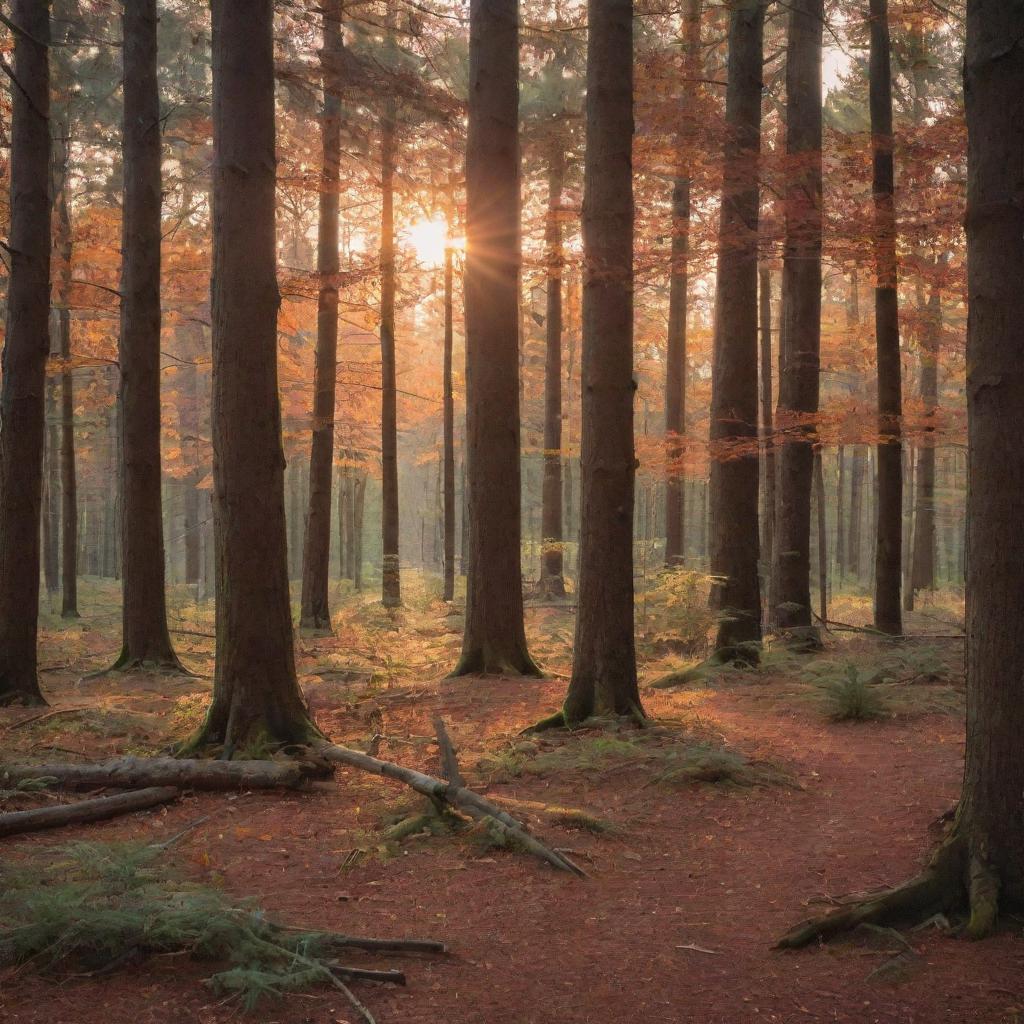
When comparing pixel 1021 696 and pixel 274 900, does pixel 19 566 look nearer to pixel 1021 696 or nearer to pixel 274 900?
pixel 274 900

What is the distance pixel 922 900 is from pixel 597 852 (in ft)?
6.15

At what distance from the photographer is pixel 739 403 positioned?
38.0 feet

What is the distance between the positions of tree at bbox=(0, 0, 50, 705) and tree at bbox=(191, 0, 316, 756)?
3.62 meters

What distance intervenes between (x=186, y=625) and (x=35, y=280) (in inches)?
375

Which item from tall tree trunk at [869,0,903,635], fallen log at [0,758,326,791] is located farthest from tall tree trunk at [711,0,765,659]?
fallen log at [0,758,326,791]

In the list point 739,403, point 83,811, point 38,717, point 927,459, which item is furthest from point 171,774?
point 927,459

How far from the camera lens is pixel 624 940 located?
4.22m

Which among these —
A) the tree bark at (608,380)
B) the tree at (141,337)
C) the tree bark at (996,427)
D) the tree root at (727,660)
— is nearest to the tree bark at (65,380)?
the tree at (141,337)

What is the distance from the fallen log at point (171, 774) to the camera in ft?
20.2

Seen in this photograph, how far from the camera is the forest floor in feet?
11.6

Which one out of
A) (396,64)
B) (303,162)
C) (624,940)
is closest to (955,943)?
(624,940)

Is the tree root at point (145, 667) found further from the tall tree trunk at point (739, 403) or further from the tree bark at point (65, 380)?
the tree bark at point (65, 380)

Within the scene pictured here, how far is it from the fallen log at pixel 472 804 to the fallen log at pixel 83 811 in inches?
52.2

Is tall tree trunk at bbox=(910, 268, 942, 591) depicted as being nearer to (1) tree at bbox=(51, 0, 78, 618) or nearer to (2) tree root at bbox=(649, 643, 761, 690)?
(2) tree root at bbox=(649, 643, 761, 690)
